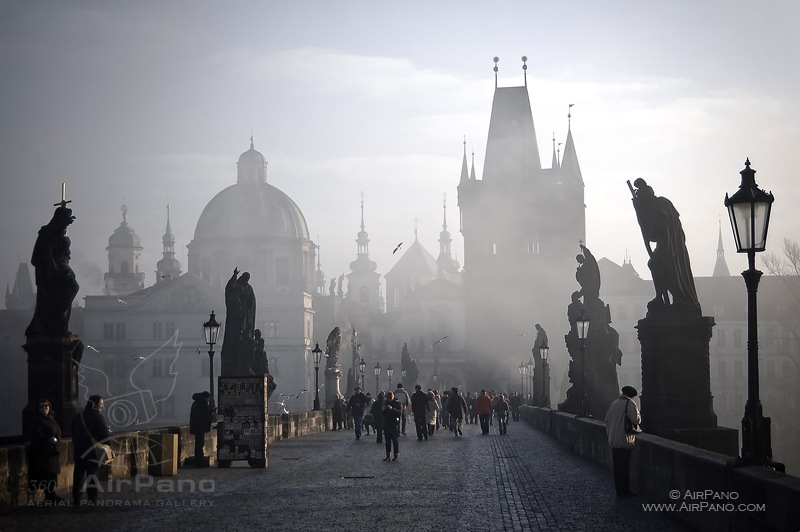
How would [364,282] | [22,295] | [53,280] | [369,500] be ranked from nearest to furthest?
[369,500] → [53,280] → [22,295] → [364,282]

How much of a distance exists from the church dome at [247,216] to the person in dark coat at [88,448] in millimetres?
102570

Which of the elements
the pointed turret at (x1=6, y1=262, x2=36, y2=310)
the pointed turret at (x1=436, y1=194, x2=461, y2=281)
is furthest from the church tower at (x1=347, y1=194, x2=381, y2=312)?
the pointed turret at (x1=6, y1=262, x2=36, y2=310)

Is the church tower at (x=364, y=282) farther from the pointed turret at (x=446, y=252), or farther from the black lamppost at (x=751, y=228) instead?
the black lamppost at (x=751, y=228)

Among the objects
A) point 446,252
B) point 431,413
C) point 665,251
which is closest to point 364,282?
point 446,252

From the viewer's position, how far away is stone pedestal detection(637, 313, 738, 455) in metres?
17.0

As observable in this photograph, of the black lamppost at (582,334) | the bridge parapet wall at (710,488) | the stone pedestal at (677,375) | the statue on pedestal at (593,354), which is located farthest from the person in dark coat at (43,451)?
the statue on pedestal at (593,354)

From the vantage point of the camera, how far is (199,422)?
20.8m

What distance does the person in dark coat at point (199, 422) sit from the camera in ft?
67.9

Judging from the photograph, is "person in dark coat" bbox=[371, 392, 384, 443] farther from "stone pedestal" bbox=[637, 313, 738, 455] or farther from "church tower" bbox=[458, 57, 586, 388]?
"church tower" bbox=[458, 57, 586, 388]

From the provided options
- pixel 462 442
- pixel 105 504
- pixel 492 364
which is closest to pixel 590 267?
pixel 462 442

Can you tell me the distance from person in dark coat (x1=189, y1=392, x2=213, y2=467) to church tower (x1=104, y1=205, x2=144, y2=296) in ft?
371

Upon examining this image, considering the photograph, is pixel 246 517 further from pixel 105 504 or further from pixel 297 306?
pixel 297 306

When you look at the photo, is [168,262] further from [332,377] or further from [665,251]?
[665,251]

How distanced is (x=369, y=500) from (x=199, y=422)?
22.4 feet
